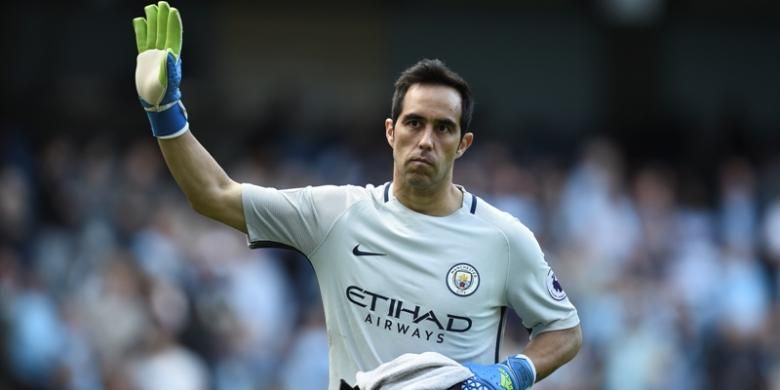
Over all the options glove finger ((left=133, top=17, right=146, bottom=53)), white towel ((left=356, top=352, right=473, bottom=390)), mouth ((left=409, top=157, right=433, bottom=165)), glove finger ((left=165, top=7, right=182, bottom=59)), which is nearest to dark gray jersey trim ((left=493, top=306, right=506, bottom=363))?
white towel ((left=356, top=352, right=473, bottom=390))

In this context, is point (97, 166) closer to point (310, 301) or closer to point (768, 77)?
point (310, 301)

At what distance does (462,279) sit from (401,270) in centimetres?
23

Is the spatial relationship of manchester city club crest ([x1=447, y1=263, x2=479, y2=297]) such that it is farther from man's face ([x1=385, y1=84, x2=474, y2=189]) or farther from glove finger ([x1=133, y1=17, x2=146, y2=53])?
glove finger ([x1=133, y1=17, x2=146, y2=53])

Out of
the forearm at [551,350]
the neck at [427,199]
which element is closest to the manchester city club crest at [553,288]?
the forearm at [551,350]

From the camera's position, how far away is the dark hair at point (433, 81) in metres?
5.78

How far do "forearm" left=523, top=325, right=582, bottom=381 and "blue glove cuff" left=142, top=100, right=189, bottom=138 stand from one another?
1.60 m

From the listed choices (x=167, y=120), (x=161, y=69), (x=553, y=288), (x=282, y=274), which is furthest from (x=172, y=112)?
(x=282, y=274)

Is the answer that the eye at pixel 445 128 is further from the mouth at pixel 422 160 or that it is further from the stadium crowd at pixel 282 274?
the stadium crowd at pixel 282 274

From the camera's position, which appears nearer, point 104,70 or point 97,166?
point 97,166

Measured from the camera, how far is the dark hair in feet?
19.0

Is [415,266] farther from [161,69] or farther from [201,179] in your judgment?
[161,69]

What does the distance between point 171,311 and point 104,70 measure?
635 cm

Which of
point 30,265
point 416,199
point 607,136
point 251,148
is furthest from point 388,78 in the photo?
point 416,199

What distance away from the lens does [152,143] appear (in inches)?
604
